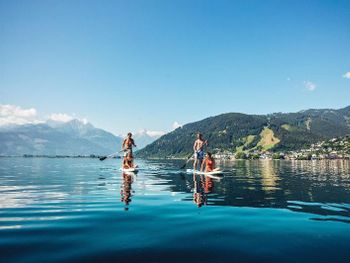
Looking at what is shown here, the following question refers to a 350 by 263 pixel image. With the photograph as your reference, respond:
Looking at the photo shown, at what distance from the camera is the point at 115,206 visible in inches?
557

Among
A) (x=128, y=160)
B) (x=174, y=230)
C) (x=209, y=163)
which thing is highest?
(x=128, y=160)

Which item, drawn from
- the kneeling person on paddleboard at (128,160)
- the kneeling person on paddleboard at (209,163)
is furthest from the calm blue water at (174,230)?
the kneeling person on paddleboard at (128,160)

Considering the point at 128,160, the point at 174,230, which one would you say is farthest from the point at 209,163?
the point at 174,230

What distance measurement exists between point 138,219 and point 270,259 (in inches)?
216

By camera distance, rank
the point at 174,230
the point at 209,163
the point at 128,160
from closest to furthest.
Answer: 1. the point at 174,230
2. the point at 209,163
3. the point at 128,160

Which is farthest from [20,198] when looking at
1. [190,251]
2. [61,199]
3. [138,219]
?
[190,251]

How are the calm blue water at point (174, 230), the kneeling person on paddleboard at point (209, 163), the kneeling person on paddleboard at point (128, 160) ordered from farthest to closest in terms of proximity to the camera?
the kneeling person on paddleboard at point (128, 160), the kneeling person on paddleboard at point (209, 163), the calm blue water at point (174, 230)

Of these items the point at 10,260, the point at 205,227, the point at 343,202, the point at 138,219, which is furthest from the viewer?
the point at 343,202

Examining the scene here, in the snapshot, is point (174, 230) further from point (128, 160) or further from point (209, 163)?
point (128, 160)

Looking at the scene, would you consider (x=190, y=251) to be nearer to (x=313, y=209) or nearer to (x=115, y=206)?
(x=115, y=206)

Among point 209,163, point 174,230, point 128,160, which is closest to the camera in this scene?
point 174,230

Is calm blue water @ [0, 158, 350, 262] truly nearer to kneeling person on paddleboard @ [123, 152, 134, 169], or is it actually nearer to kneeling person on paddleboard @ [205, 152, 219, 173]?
kneeling person on paddleboard @ [205, 152, 219, 173]

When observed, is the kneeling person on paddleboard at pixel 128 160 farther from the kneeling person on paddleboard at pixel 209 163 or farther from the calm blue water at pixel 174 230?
the calm blue water at pixel 174 230

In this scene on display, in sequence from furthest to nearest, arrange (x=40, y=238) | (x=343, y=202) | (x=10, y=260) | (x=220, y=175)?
(x=220, y=175) < (x=343, y=202) < (x=40, y=238) < (x=10, y=260)
